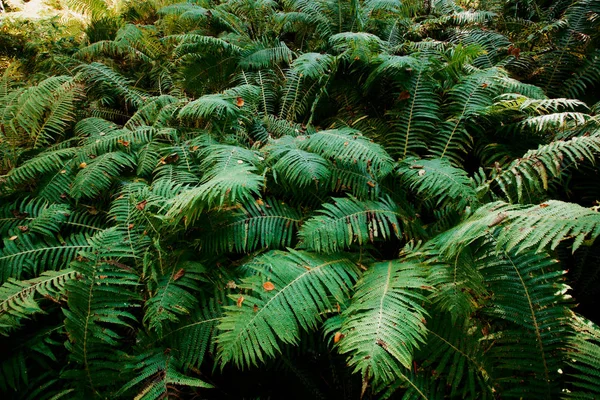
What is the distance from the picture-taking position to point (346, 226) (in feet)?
5.22

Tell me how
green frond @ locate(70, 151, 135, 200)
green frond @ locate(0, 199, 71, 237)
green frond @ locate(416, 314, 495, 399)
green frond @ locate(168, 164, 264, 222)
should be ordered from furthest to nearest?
green frond @ locate(70, 151, 135, 200) < green frond @ locate(0, 199, 71, 237) < green frond @ locate(168, 164, 264, 222) < green frond @ locate(416, 314, 495, 399)

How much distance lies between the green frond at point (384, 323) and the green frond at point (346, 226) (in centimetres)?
20

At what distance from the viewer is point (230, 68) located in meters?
3.15

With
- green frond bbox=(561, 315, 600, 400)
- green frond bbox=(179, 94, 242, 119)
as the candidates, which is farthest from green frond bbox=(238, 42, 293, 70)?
green frond bbox=(561, 315, 600, 400)

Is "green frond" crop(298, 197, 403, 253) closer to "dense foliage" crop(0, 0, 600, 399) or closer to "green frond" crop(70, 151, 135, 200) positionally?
"dense foliage" crop(0, 0, 600, 399)

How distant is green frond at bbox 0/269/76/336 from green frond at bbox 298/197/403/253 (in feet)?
3.79

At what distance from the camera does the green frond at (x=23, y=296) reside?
4.21 feet

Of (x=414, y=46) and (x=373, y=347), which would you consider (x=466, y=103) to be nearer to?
(x=414, y=46)

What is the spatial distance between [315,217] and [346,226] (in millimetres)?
166

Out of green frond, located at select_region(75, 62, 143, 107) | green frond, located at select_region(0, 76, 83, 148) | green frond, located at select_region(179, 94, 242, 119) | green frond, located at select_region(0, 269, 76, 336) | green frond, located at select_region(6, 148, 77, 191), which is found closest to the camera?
green frond, located at select_region(0, 269, 76, 336)

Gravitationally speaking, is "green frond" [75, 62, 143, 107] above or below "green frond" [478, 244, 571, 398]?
above

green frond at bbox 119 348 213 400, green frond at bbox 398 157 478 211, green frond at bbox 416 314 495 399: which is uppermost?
green frond at bbox 398 157 478 211

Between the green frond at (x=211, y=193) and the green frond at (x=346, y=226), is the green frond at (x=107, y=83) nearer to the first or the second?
the green frond at (x=211, y=193)

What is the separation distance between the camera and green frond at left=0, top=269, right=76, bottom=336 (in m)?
1.28
